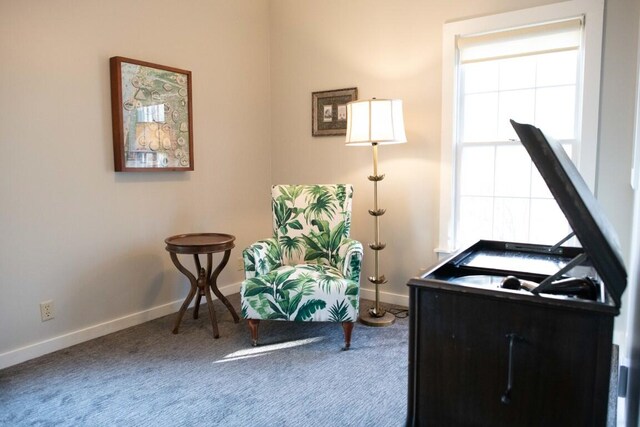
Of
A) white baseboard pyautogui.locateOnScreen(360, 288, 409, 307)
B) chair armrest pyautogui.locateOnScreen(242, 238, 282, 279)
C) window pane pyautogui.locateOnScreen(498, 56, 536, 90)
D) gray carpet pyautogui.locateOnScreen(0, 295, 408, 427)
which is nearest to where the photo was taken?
gray carpet pyautogui.locateOnScreen(0, 295, 408, 427)

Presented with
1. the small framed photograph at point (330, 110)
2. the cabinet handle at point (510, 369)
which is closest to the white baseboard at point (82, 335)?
the small framed photograph at point (330, 110)

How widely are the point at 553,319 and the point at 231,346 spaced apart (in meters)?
2.18

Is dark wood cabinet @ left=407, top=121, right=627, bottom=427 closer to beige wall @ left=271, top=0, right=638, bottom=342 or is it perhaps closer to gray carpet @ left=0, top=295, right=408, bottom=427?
gray carpet @ left=0, top=295, right=408, bottom=427

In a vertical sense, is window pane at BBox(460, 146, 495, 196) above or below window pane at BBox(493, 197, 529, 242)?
above

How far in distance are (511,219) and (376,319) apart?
3.92ft

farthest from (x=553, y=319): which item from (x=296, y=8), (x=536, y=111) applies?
(x=296, y=8)

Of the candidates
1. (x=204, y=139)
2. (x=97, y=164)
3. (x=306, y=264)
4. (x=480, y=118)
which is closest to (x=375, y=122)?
(x=480, y=118)

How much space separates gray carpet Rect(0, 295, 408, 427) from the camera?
6.77ft

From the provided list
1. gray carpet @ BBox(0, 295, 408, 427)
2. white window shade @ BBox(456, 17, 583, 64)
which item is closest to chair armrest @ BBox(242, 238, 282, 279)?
gray carpet @ BBox(0, 295, 408, 427)

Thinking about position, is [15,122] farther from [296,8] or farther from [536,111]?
[536,111]

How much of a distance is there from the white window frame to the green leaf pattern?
767mm

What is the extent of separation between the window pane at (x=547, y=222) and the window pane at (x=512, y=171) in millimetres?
124

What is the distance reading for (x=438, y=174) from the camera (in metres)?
3.41

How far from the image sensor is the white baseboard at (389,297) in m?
3.66
